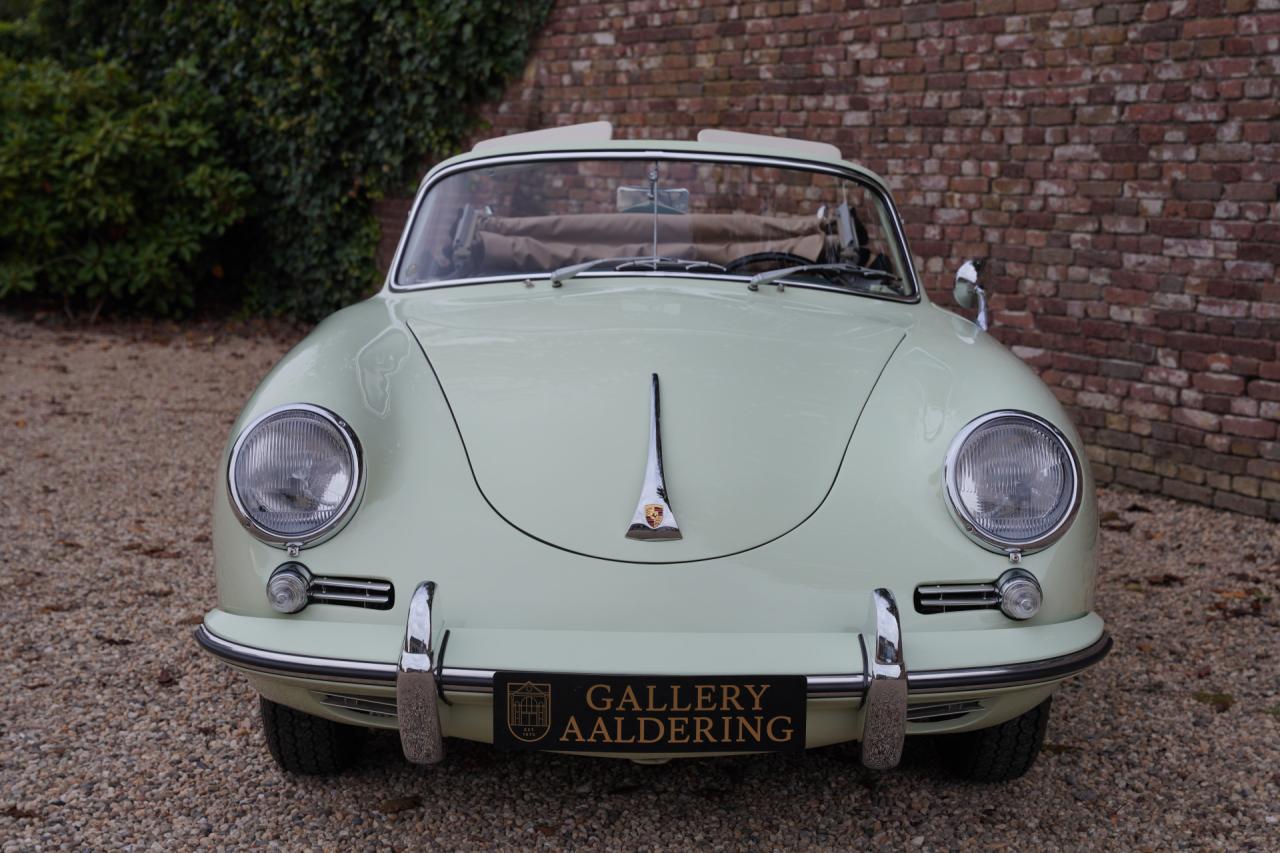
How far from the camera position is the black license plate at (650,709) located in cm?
214

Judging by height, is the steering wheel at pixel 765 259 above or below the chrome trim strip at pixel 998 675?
above

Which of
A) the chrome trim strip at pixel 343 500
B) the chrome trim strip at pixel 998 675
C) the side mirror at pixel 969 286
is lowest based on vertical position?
the chrome trim strip at pixel 998 675

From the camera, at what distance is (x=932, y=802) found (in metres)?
2.71

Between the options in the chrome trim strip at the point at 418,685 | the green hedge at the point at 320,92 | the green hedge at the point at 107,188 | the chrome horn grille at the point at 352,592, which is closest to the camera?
the chrome trim strip at the point at 418,685

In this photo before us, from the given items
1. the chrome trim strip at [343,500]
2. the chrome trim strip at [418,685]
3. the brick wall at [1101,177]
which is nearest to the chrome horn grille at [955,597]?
the chrome trim strip at [418,685]

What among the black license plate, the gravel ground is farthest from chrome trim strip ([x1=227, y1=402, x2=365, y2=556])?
the gravel ground

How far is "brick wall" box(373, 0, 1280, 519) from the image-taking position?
4.88 metres

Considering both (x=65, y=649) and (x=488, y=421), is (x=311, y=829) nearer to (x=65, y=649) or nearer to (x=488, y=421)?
(x=488, y=421)

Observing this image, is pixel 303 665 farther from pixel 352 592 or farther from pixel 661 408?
pixel 661 408

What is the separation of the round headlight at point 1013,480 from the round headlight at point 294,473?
1176mm

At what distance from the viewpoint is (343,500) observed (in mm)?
2342

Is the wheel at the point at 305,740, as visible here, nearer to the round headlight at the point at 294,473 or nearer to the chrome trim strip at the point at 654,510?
the round headlight at the point at 294,473

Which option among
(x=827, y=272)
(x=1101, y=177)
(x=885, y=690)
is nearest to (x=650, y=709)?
(x=885, y=690)

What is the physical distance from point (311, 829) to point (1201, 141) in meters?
4.30
